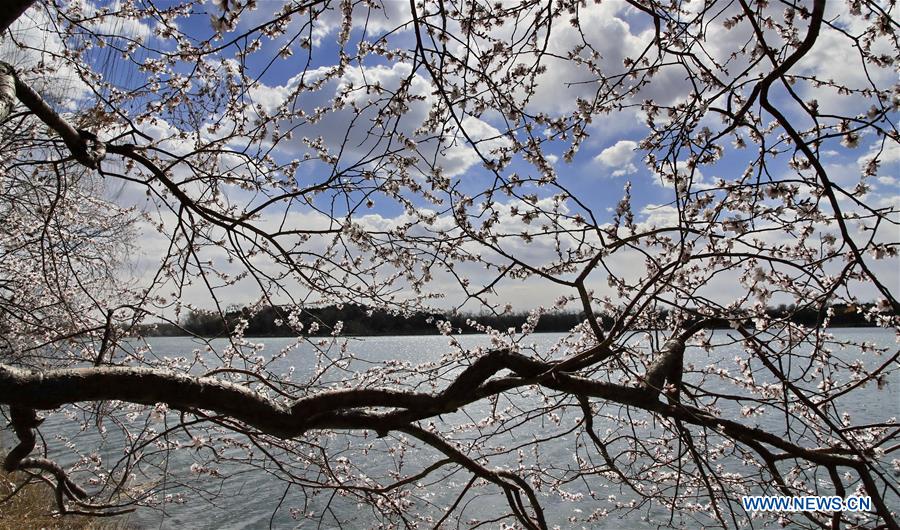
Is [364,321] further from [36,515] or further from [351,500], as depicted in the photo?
[36,515]

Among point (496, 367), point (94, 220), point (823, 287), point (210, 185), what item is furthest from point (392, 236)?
point (94, 220)

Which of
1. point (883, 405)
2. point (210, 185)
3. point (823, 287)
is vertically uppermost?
point (210, 185)

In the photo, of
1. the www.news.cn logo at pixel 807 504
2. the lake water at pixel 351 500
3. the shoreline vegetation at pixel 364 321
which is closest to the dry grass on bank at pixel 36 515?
the lake water at pixel 351 500

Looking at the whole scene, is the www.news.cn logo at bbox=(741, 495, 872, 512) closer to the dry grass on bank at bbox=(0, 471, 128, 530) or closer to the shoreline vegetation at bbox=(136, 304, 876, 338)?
the shoreline vegetation at bbox=(136, 304, 876, 338)

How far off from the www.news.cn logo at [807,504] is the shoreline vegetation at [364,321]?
90cm

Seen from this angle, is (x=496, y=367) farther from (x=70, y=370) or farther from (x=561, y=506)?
(x=561, y=506)

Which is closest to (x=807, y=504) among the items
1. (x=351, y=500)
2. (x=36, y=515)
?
(x=351, y=500)

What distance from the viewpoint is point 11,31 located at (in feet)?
10.2

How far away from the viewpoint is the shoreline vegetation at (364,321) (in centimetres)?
327

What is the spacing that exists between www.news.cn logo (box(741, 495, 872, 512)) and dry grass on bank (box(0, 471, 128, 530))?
689 centimetres

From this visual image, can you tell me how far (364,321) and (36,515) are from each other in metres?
5.82

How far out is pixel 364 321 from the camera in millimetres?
3986

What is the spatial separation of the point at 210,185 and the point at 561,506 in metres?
A: 7.17

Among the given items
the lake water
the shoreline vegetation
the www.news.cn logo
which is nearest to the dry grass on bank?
the lake water
